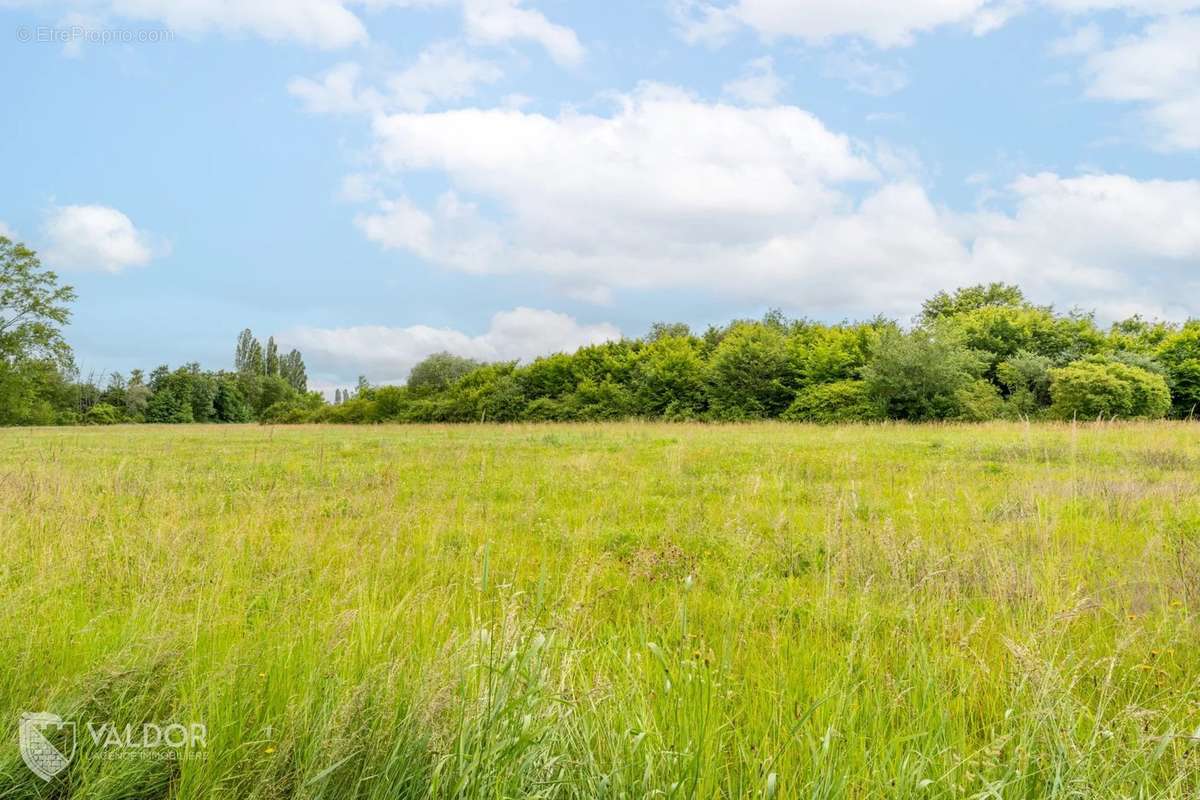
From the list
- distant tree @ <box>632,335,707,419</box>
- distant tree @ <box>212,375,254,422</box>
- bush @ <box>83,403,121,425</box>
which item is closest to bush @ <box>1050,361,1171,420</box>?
distant tree @ <box>632,335,707,419</box>

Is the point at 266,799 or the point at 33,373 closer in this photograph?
the point at 266,799

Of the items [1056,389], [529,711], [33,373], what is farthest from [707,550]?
[33,373]

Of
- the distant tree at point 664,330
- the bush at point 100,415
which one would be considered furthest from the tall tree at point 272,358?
the distant tree at point 664,330

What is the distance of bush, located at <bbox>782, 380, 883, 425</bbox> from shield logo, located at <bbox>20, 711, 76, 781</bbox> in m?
29.9

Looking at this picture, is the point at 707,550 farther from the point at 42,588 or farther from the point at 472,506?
the point at 42,588

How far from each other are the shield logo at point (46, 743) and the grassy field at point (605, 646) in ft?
0.13

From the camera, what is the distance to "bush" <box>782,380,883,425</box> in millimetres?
29906

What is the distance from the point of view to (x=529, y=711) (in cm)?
194

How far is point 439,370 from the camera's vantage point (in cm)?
5647

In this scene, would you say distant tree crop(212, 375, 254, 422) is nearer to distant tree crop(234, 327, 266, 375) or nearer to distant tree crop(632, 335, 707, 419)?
distant tree crop(234, 327, 266, 375)

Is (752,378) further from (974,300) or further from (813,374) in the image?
(974,300)

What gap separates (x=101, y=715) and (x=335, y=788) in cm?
98

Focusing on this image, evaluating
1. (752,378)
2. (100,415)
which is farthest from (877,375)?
(100,415)

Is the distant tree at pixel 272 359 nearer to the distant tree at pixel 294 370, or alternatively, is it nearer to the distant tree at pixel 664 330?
the distant tree at pixel 294 370
